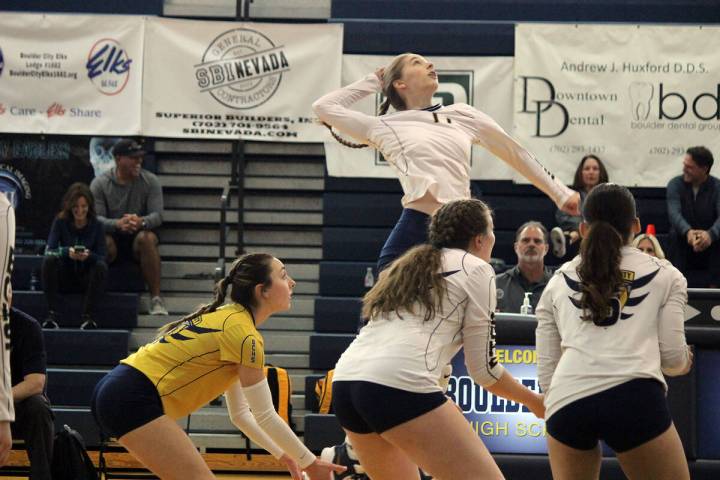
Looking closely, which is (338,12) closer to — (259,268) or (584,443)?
(259,268)

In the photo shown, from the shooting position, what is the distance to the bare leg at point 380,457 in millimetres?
4117

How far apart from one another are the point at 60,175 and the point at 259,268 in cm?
673

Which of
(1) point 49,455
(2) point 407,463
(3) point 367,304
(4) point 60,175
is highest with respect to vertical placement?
(4) point 60,175

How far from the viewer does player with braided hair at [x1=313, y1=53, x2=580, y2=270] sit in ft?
17.4

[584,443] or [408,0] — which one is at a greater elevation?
[408,0]

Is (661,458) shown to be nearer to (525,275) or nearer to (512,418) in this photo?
(512,418)

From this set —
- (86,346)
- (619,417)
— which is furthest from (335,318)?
(619,417)

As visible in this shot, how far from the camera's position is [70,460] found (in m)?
6.74

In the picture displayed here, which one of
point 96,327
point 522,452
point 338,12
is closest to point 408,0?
point 338,12

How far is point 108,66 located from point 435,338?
24.9 ft

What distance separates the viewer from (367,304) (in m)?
4.20

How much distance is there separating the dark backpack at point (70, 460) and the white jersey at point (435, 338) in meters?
3.09

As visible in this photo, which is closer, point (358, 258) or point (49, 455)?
point (49, 455)

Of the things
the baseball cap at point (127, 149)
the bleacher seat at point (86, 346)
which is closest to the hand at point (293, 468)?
the bleacher seat at point (86, 346)
